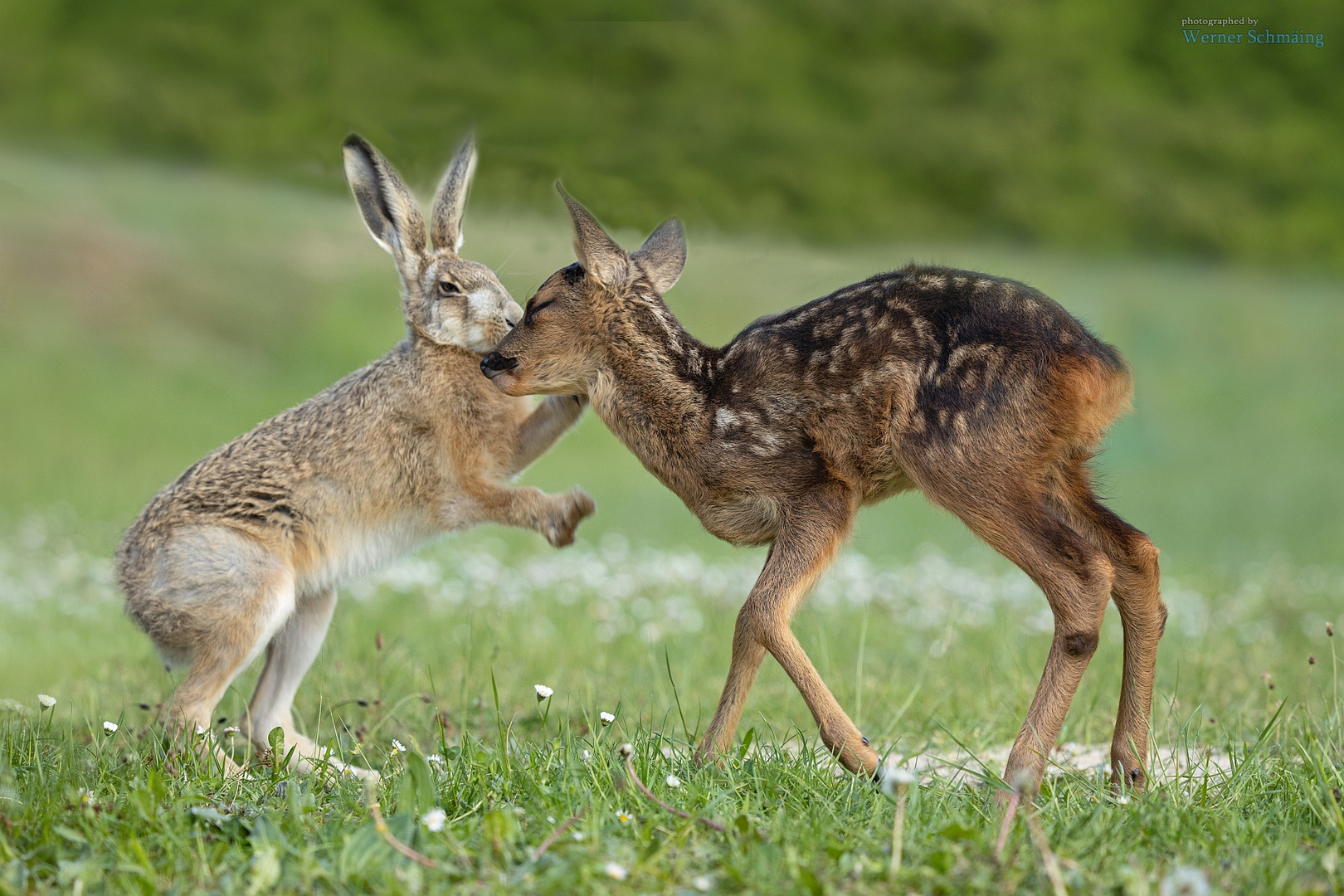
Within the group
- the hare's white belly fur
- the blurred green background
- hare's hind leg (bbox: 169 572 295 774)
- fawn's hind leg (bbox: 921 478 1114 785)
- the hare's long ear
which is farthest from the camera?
the blurred green background

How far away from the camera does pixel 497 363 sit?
4996mm

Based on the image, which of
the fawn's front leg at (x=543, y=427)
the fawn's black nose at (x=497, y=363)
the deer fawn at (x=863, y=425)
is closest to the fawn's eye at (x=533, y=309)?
the deer fawn at (x=863, y=425)

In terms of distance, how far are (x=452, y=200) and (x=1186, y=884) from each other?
421cm

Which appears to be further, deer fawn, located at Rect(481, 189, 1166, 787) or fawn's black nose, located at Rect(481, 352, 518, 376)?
fawn's black nose, located at Rect(481, 352, 518, 376)

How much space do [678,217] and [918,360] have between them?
1.61m

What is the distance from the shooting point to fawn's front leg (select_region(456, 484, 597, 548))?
208 inches

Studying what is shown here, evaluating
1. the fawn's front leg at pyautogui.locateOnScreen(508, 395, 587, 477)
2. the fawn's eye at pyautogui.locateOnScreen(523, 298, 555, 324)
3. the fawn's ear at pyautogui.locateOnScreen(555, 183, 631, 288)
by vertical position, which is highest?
the fawn's ear at pyautogui.locateOnScreen(555, 183, 631, 288)

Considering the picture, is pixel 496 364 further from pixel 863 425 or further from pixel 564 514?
pixel 863 425

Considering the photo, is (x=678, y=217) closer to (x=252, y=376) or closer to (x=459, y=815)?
(x=459, y=815)

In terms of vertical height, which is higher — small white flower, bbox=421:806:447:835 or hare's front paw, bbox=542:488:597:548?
hare's front paw, bbox=542:488:597:548

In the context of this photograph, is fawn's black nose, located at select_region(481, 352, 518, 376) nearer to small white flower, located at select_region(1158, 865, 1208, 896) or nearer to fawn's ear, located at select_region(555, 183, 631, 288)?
fawn's ear, located at select_region(555, 183, 631, 288)

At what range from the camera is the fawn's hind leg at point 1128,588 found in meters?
A: 4.46

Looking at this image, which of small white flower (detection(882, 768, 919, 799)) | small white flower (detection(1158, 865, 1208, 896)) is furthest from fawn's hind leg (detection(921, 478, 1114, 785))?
small white flower (detection(1158, 865, 1208, 896))

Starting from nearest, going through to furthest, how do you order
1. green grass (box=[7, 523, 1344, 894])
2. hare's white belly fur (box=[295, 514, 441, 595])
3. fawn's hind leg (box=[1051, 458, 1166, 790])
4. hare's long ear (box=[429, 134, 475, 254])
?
1. green grass (box=[7, 523, 1344, 894])
2. fawn's hind leg (box=[1051, 458, 1166, 790])
3. hare's white belly fur (box=[295, 514, 441, 595])
4. hare's long ear (box=[429, 134, 475, 254])
